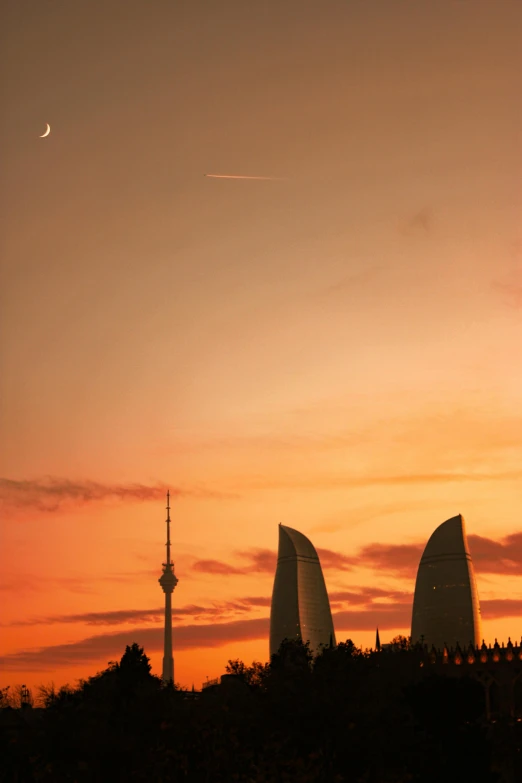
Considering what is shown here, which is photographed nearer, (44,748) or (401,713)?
(44,748)

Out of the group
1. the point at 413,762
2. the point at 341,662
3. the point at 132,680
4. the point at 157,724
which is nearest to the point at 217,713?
the point at 157,724

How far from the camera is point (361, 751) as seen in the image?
311 ft

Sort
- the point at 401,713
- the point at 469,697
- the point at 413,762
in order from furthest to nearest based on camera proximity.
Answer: the point at 469,697 < the point at 401,713 < the point at 413,762

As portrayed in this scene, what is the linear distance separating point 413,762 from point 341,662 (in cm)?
2241

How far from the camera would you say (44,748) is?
96.1 meters

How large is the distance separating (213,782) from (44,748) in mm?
19065

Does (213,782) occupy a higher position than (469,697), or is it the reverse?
(469,697)

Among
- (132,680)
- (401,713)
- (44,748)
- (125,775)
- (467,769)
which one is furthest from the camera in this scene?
(132,680)

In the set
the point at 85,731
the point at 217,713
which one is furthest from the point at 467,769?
the point at 85,731

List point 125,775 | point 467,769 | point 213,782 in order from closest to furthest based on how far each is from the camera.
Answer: point 213,782
point 125,775
point 467,769

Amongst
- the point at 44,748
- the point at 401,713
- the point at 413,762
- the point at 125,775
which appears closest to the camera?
the point at 125,775

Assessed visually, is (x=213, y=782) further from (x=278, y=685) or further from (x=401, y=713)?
(x=401, y=713)

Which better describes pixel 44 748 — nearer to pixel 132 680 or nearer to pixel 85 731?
pixel 85 731

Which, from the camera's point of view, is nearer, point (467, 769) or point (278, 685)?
point (278, 685)
